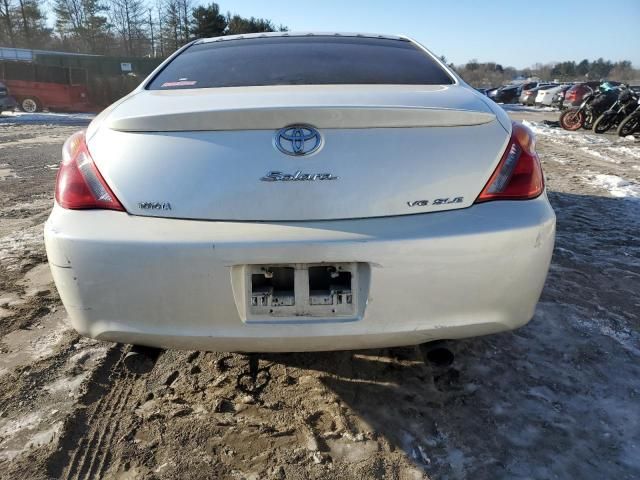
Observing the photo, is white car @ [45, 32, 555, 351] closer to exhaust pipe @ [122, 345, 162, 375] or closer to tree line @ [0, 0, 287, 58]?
exhaust pipe @ [122, 345, 162, 375]

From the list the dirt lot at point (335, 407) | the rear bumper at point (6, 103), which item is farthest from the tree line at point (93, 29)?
the dirt lot at point (335, 407)

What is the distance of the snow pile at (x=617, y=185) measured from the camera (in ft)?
18.1

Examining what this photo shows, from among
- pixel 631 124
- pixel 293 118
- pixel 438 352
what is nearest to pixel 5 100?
pixel 631 124

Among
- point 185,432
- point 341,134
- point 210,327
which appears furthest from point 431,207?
point 185,432

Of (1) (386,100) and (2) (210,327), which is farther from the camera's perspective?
(1) (386,100)

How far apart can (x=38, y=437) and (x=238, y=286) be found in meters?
1.02

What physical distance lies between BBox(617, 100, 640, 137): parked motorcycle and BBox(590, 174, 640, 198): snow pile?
18.7 ft

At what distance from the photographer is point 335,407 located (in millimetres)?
1960

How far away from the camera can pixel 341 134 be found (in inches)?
62.1

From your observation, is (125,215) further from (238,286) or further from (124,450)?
(124,450)

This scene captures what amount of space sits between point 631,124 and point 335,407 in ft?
39.7

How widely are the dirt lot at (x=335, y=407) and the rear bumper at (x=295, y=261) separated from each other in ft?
1.36

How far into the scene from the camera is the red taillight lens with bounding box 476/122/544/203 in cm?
163

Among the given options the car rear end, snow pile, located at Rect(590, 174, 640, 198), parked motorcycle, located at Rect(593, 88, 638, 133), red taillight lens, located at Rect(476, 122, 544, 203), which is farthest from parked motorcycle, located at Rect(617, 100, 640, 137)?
the car rear end
